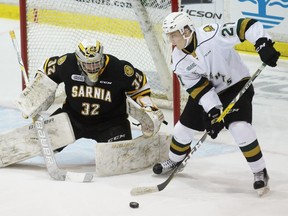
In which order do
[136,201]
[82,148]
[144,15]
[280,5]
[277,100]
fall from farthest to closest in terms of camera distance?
[280,5]
[277,100]
[144,15]
[82,148]
[136,201]

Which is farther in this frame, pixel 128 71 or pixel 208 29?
pixel 128 71

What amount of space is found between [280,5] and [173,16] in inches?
113

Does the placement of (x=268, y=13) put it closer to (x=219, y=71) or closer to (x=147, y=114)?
(x=147, y=114)

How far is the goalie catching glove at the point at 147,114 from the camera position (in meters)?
4.51

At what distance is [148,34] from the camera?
556cm

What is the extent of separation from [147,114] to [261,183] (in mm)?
739

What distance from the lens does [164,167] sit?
4492 millimetres

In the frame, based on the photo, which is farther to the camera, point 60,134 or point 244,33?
point 60,134

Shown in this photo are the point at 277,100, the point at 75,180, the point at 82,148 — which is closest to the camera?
the point at 75,180

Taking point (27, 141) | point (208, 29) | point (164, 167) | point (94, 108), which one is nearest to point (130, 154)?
point (164, 167)

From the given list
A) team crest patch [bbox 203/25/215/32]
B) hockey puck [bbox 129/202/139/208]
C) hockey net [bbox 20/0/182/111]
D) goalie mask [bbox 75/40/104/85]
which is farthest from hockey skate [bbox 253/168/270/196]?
hockey net [bbox 20/0/182/111]

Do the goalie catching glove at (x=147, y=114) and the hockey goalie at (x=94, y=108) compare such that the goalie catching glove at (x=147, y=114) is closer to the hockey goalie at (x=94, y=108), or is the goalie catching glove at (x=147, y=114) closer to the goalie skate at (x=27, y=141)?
the hockey goalie at (x=94, y=108)

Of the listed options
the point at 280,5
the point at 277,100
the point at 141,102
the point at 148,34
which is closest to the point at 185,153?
the point at 141,102

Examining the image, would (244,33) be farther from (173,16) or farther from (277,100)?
(277,100)
